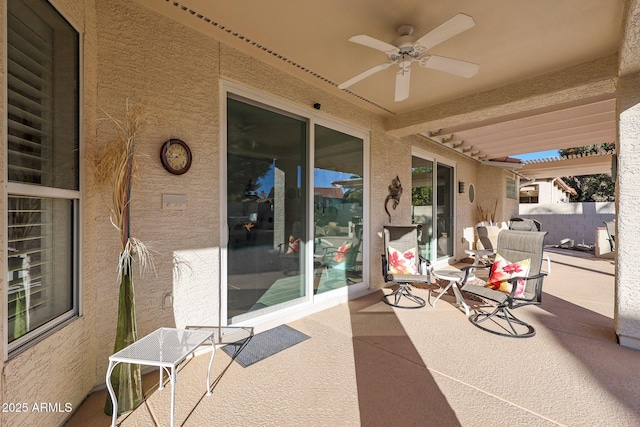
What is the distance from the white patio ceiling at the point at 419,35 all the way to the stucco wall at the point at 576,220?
9.44 meters

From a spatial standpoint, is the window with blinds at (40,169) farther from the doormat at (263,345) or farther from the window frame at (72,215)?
the doormat at (263,345)

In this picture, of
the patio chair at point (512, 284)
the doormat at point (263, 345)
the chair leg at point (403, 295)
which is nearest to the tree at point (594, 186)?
the patio chair at point (512, 284)

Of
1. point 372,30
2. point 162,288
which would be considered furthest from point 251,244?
point 372,30

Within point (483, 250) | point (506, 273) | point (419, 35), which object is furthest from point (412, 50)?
point (483, 250)

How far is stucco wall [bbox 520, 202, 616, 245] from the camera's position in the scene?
35.8ft

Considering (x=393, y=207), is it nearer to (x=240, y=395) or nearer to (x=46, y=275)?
(x=240, y=395)

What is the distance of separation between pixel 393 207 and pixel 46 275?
467 cm

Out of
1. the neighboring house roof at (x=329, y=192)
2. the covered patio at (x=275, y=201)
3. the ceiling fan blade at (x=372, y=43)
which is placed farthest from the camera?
the neighboring house roof at (x=329, y=192)

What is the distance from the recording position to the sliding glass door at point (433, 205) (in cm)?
613

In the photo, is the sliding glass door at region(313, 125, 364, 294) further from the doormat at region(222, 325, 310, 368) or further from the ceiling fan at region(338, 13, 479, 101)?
the ceiling fan at region(338, 13, 479, 101)

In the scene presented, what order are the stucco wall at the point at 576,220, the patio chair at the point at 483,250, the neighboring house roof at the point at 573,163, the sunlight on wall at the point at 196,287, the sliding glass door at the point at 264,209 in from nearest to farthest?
the sunlight on wall at the point at 196,287 < the sliding glass door at the point at 264,209 < the patio chair at the point at 483,250 < the neighboring house roof at the point at 573,163 < the stucco wall at the point at 576,220

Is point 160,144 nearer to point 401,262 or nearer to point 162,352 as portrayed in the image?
point 162,352

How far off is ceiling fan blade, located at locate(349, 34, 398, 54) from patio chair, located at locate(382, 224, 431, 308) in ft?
9.36

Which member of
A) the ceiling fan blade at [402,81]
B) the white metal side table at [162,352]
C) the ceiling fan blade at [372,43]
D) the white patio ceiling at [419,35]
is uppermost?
the white patio ceiling at [419,35]
